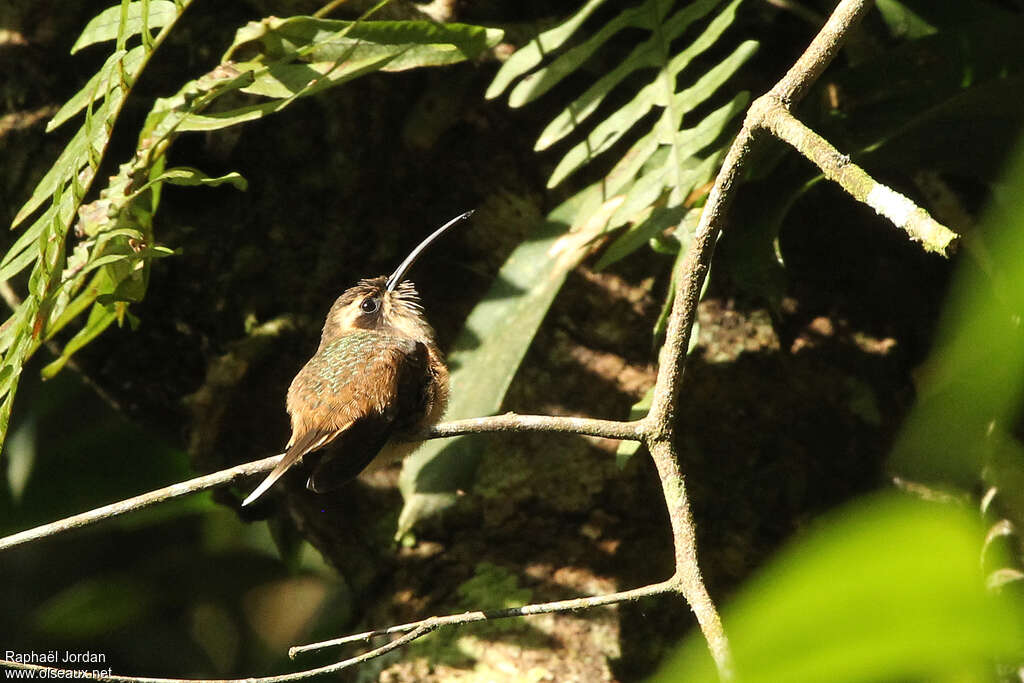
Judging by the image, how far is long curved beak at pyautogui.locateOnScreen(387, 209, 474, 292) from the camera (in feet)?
10.6

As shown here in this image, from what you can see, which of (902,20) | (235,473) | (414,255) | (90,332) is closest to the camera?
(235,473)

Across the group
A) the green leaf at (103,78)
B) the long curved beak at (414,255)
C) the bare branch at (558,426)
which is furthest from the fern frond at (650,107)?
Result: the green leaf at (103,78)

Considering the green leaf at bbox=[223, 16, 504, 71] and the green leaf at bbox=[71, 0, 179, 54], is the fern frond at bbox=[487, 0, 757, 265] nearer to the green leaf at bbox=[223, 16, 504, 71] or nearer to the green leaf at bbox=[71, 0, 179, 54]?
the green leaf at bbox=[223, 16, 504, 71]

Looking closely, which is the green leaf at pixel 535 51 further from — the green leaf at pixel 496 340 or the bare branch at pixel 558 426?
the bare branch at pixel 558 426

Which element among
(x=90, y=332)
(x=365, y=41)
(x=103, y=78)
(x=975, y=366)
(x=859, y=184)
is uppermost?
(x=975, y=366)

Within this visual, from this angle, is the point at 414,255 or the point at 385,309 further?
the point at 385,309

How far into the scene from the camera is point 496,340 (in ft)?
9.09

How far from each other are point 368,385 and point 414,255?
21.8 inches

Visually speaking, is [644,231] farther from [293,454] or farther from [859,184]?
[859,184]

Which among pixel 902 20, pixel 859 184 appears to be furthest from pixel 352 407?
pixel 902 20

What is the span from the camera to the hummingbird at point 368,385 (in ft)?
8.67

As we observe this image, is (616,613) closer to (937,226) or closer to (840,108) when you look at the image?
(840,108)

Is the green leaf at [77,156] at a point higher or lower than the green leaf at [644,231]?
lower

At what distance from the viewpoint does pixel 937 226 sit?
4.17ft
